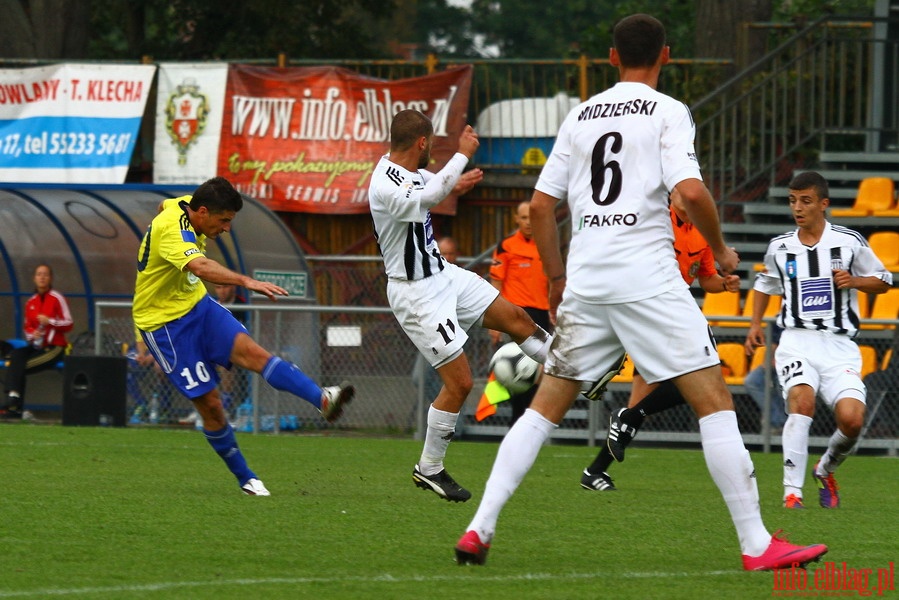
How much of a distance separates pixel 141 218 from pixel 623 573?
43.4 feet

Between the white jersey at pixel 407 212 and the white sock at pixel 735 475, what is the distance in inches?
103

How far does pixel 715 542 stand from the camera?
7.05 m

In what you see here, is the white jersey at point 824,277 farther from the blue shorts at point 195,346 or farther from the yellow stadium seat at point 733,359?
the yellow stadium seat at point 733,359

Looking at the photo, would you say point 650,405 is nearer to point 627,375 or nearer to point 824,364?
point 824,364

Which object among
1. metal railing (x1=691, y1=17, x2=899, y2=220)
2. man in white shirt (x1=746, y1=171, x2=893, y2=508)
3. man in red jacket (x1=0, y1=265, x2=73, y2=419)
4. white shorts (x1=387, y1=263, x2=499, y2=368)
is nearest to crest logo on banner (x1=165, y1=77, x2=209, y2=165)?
man in red jacket (x1=0, y1=265, x2=73, y2=419)

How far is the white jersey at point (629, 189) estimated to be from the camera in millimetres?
5805

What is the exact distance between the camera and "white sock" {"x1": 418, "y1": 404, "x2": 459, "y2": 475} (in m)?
8.59

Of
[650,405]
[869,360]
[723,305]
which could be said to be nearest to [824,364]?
[650,405]

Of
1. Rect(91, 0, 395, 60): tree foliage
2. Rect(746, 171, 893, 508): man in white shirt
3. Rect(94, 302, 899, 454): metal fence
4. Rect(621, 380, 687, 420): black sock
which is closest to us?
Rect(746, 171, 893, 508): man in white shirt

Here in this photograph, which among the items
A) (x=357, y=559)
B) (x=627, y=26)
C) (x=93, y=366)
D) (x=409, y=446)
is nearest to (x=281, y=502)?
(x=357, y=559)

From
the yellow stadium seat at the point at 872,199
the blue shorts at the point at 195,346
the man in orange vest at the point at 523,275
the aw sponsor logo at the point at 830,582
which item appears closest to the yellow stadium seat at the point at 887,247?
the yellow stadium seat at the point at 872,199

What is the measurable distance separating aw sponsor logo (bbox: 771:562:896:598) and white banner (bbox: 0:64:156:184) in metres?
16.9

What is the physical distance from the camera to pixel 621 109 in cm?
591

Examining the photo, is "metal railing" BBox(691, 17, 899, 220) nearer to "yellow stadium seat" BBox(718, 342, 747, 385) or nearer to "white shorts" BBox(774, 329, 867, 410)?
"yellow stadium seat" BBox(718, 342, 747, 385)
